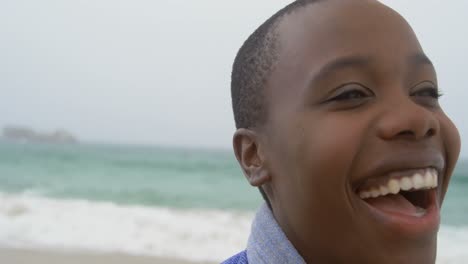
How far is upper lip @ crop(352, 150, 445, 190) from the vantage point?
0.82 meters

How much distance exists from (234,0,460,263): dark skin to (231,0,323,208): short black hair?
0.03 metres

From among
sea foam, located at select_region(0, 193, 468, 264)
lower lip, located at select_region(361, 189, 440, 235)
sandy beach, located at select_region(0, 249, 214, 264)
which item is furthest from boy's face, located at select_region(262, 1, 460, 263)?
sea foam, located at select_region(0, 193, 468, 264)

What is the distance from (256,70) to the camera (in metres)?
1.05

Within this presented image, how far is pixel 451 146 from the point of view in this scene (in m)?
0.93

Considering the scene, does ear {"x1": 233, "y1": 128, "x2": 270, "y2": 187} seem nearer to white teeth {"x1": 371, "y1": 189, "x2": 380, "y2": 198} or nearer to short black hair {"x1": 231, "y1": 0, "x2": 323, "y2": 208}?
short black hair {"x1": 231, "y1": 0, "x2": 323, "y2": 208}

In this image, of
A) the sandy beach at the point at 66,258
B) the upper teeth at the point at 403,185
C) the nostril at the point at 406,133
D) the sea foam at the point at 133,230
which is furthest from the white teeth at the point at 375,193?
the sea foam at the point at 133,230

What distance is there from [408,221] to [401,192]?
9 cm

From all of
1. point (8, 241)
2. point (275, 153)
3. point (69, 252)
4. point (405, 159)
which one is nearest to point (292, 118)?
point (275, 153)

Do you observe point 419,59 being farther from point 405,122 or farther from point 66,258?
point 66,258

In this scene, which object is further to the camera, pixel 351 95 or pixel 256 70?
pixel 256 70

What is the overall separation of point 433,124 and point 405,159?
3.4 inches

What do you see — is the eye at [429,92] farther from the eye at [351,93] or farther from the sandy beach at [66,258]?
the sandy beach at [66,258]

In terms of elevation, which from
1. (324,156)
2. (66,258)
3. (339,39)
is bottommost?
(324,156)

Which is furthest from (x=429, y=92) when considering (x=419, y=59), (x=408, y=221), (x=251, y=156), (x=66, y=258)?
(x=66, y=258)
